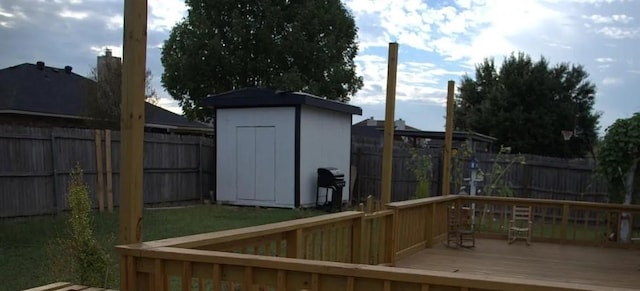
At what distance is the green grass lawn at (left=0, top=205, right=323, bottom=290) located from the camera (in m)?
5.39

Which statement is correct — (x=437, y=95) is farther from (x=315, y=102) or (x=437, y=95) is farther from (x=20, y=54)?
(x=20, y=54)

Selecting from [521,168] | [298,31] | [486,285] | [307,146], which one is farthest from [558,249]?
[298,31]

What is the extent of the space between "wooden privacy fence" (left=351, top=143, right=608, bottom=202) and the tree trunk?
1.36 metres

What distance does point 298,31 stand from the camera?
20.4 m

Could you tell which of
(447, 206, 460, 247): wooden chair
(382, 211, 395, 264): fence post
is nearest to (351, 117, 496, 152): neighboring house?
(447, 206, 460, 247): wooden chair

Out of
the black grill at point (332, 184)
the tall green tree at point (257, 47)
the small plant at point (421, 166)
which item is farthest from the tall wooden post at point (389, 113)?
the tall green tree at point (257, 47)

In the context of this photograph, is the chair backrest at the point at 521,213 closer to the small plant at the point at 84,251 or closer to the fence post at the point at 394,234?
the fence post at the point at 394,234

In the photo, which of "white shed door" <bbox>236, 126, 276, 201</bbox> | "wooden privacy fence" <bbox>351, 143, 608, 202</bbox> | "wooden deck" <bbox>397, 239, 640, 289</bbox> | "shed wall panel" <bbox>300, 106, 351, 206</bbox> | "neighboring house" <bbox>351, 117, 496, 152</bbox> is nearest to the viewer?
"wooden deck" <bbox>397, 239, 640, 289</bbox>

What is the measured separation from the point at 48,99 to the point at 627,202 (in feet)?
50.5

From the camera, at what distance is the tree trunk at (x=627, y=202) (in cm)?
906

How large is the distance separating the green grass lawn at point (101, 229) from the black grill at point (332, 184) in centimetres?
104

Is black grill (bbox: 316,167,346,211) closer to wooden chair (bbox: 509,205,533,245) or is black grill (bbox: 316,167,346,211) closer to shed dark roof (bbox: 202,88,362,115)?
shed dark roof (bbox: 202,88,362,115)

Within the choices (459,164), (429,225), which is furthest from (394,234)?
(459,164)

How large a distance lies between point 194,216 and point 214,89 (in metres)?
11.9
